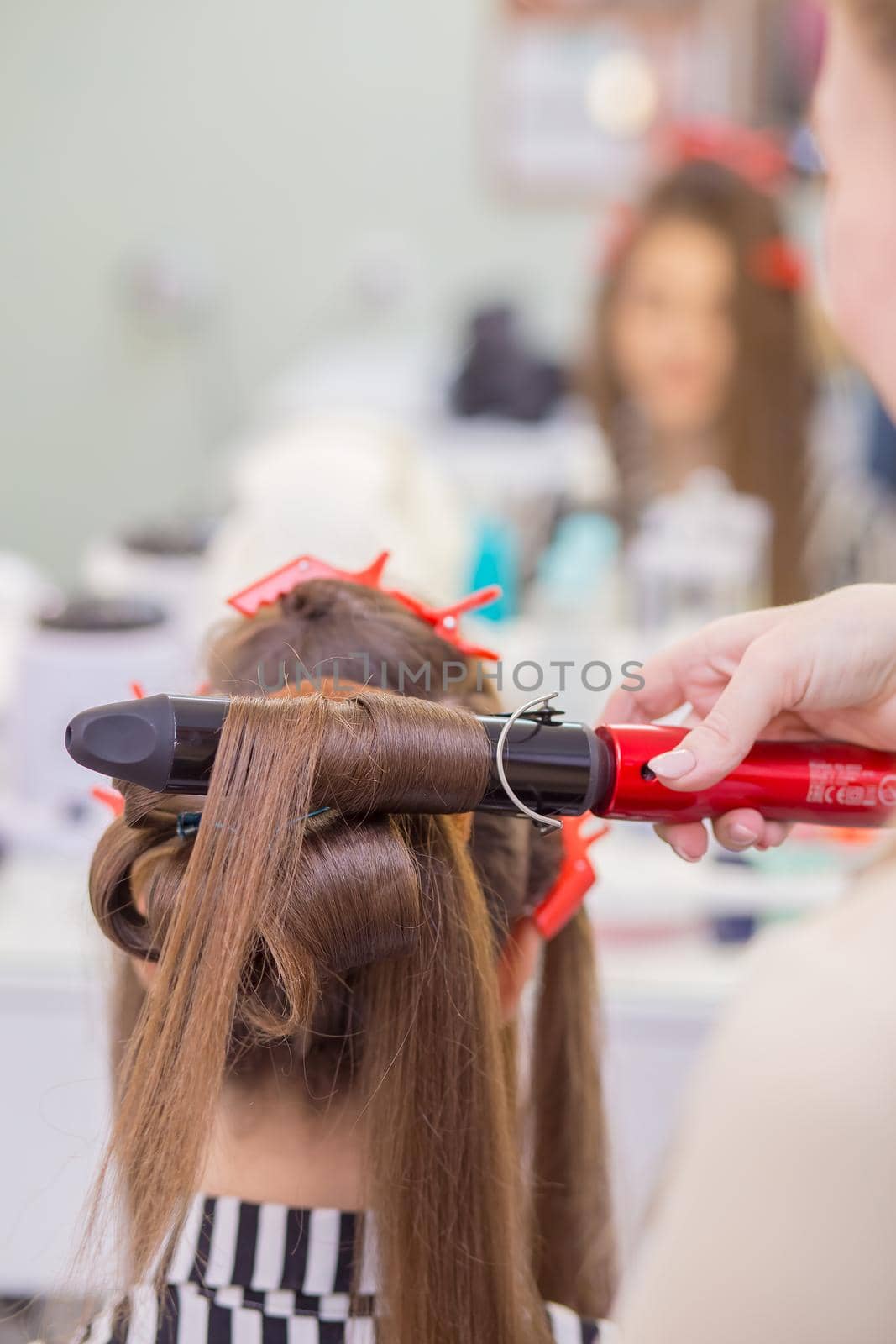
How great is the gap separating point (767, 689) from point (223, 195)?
8.55 feet

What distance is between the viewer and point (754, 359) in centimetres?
150

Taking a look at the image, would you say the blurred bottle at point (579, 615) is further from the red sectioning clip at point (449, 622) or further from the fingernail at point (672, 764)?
the fingernail at point (672, 764)

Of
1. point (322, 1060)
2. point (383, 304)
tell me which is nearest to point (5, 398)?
point (383, 304)

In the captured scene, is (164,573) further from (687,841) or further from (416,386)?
(416,386)

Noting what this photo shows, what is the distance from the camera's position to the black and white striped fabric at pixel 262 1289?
0.50 meters

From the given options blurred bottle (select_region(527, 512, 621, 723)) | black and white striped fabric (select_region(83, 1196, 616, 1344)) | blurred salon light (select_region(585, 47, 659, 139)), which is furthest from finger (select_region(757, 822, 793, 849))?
blurred salon light (select_region(585, 47, 659, 139))

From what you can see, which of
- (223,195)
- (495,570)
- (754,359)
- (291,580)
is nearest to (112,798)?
(291,580)

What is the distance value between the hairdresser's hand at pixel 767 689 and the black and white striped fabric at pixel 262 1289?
0.21 meters

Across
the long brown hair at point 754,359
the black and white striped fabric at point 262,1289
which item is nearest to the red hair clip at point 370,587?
the black and white striped fabric at point 262,1289

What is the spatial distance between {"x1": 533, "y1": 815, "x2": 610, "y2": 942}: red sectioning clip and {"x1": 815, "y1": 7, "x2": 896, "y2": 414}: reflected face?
233 mm

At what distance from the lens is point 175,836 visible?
0.46 meters

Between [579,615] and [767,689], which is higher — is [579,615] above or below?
above

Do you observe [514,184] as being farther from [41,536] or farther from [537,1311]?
[537,1311]

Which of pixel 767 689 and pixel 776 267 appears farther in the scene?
pixel 776 267
